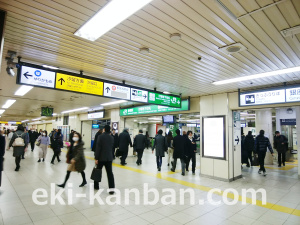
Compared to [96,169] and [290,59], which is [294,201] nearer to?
[290,59]

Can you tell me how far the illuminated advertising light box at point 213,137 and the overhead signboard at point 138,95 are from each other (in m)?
2.78

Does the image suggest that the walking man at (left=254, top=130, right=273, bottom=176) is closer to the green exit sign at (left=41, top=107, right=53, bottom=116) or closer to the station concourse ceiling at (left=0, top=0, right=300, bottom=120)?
the station concourse ceiling at (left=0, top=0, right=300, bottom=120)

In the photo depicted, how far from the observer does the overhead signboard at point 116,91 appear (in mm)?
4500

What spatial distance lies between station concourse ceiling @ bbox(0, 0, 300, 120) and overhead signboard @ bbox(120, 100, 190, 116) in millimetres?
2696

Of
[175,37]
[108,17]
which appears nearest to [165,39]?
[175,37]

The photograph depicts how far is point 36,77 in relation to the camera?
3.54 meters

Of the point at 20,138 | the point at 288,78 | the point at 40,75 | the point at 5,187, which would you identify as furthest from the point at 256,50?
the point at 20,138

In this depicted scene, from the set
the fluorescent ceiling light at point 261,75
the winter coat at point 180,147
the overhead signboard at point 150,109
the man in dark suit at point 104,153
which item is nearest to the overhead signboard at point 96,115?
the overhead signboard at point 150,109

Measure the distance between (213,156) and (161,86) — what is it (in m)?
3.02

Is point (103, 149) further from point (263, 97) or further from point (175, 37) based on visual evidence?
point (263, 97)

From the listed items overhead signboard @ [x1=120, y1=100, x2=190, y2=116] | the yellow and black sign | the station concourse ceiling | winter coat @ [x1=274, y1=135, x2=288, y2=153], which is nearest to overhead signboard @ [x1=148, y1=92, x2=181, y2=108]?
the station concourse ceiling

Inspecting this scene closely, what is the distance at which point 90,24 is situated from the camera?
8.55 feet

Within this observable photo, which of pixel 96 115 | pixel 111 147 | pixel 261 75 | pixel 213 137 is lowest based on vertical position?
pixel 111 147

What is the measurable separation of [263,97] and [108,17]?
15.4 ft
